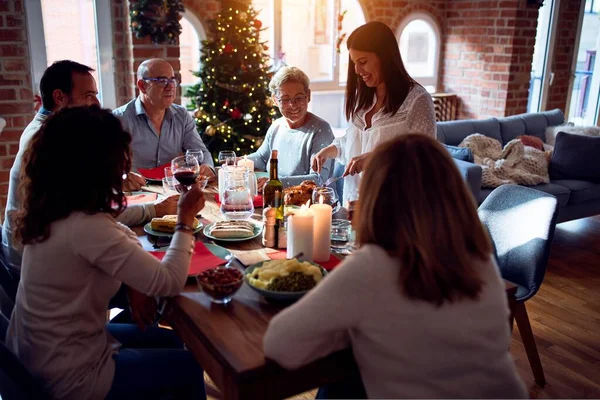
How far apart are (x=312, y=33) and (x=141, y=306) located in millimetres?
4593

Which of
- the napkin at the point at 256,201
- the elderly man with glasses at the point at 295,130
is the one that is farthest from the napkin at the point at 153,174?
the elderly man with glasses at the point at 295,130

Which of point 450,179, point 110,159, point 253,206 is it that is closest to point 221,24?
point 253,206

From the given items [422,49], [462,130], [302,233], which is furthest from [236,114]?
[422,49]

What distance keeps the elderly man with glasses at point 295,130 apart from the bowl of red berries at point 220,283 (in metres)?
1.39

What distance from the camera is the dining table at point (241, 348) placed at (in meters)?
1.13

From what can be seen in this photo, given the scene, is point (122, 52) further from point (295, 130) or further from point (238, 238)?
point (238, 238)

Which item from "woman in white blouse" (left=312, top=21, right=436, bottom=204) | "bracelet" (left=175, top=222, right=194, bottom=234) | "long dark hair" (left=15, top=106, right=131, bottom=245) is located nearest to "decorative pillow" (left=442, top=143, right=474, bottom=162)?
"woman in white blouse" (left=312, top=21, right=436, bottom=204)

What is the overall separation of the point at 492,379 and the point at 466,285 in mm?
213

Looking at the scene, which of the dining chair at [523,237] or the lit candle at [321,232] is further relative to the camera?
the dining chair at [523,237]

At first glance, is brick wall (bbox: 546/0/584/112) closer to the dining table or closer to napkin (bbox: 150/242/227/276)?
the dining table

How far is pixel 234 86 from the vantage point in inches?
167

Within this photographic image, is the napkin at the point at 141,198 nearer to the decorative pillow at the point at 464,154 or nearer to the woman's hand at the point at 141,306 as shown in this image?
the woman's hand at the point at 141,306

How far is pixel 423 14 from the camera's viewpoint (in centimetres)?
599

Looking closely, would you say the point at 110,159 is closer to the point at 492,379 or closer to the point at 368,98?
the point at 492,379
